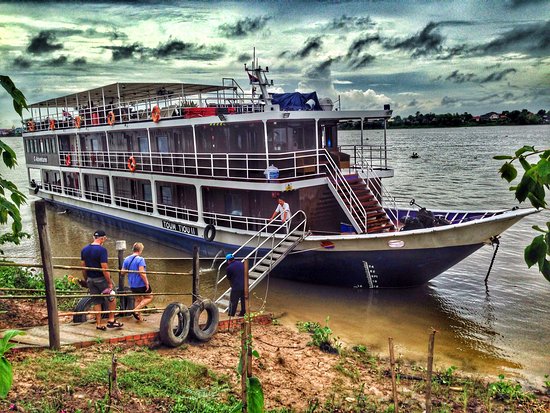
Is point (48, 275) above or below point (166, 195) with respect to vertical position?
above

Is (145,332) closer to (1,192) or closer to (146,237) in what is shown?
(1,192)

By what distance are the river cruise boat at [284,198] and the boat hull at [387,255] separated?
29 mm

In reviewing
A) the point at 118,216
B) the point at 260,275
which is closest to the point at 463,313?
the point at 260,275

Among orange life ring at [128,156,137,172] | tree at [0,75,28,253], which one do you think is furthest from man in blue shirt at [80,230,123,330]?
orange life ring at [128,156,137,172]

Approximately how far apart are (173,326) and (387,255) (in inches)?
265

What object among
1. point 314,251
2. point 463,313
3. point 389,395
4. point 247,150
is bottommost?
point 463,313

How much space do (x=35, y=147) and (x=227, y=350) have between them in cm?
3034

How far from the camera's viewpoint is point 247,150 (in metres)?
16.3

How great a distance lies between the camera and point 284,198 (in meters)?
15.1

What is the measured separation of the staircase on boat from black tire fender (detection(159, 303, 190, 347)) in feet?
23.9

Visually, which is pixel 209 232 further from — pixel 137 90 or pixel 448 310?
pixel 137 90

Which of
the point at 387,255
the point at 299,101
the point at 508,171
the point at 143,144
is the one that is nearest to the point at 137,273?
the point at 387,255

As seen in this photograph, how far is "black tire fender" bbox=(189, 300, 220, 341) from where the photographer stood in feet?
30.3

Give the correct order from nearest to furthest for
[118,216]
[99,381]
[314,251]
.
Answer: [99,381] < [314,251] < [118,216]
